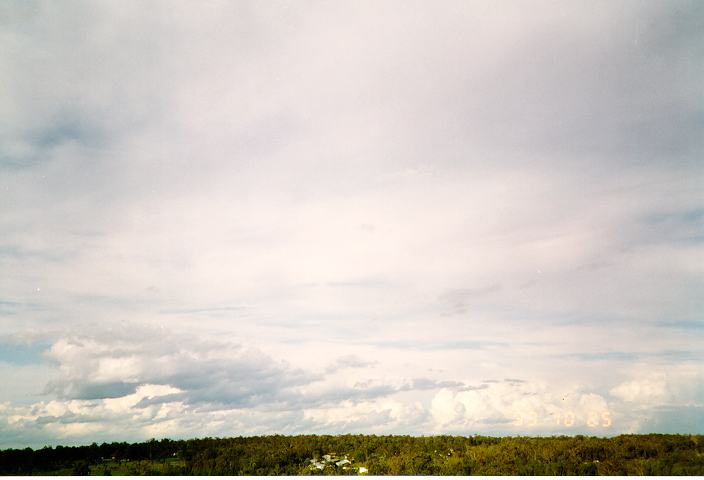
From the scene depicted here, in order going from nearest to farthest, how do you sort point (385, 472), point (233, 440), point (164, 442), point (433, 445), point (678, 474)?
1. point (678, 474)
2. point (385, 472)
3. point (433, 445)
4. point (164, 442)
5. point (233, 440)

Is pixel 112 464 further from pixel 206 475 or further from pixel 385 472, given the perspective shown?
pixel 385 472

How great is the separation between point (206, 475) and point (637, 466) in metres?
20.7

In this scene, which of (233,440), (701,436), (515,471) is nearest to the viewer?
(515,471)

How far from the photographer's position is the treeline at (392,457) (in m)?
22.3

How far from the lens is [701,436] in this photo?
25.4 meters

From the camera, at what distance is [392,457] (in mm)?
25766

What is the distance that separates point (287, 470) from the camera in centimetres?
2419

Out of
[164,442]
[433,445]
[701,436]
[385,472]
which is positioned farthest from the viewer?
[164,442]

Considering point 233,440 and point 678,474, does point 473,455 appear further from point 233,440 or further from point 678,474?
point 233,440

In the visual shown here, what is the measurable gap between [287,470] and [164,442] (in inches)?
437

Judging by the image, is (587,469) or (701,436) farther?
(701,436)

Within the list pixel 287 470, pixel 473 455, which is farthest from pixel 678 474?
pixel 287 470

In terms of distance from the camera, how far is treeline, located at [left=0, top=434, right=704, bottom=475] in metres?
22.3

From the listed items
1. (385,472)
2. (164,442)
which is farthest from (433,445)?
(164,442)
